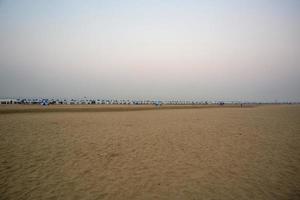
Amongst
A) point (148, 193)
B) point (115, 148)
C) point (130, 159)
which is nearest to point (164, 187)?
point (148, 193)

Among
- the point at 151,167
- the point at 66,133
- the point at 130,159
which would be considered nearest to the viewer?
the point at 151,167

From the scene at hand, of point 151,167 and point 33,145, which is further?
point 33,145

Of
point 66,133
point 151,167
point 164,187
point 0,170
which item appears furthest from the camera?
point 66,133

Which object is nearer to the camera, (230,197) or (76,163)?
(230,197)

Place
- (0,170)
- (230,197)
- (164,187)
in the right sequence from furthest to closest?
1. (0,170)
2. (164,187)
3. (230,197)

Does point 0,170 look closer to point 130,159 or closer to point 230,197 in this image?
point 130,159

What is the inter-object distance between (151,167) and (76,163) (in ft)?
10.2

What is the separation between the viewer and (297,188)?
23.5 ft

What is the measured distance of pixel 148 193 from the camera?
6.70 metres

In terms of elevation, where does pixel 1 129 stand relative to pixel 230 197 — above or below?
above

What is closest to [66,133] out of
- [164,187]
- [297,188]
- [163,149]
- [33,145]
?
[33,145]

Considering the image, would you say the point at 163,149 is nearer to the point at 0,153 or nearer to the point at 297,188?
the point at 297,188

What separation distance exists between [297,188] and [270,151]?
14.8ft

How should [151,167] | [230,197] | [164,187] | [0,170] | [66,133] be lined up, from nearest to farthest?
[230,197], [164,187], [0,170], [151,167], [66,133]
